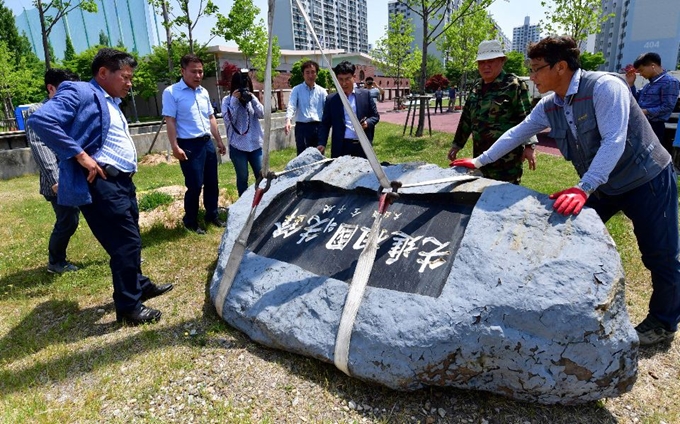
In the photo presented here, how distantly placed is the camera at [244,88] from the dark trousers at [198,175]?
686 millimetres

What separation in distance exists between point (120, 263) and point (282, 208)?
1256mm

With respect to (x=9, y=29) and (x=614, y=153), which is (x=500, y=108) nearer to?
(x=614, y=153)

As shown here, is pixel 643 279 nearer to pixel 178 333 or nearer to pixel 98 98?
pixel 178 333

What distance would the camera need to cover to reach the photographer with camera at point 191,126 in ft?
14.6

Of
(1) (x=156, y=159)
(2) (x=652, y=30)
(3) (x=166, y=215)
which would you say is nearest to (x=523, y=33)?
(2) (x=652, y=30)

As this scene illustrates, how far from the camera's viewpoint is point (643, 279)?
3.56 metres

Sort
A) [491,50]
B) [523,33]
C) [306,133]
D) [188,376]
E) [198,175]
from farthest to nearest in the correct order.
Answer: [523,33]
[306,133]
[198,175]
[491,50]
[188,376]

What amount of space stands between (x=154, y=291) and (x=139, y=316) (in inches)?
19.4

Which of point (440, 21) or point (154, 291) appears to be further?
Answer: point (440, 21)

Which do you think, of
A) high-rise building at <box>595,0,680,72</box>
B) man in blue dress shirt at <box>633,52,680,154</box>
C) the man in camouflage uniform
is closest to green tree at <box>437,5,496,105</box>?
man in blue dress shirt at <box>633,52,680,154</box>

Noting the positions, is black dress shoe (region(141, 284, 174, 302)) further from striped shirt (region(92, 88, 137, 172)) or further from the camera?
the camera

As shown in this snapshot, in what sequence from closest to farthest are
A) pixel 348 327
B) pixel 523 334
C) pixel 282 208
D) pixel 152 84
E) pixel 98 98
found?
pixel 523 334 → pixel 348 327 → pixel 98 98 → pixel 282 208 → pixel 152 84

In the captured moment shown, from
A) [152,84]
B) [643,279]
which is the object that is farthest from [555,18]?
[152,84]

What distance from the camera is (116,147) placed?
3027 mm
